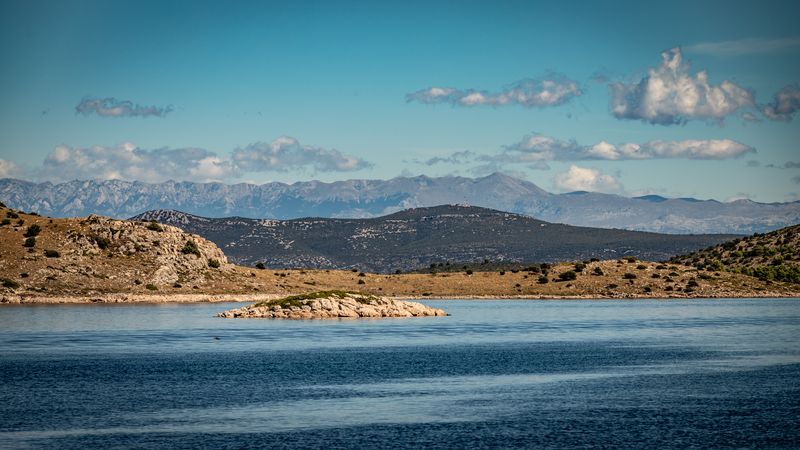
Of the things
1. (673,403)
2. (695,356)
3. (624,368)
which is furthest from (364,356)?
(673,403)

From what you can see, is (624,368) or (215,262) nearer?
(624,368)

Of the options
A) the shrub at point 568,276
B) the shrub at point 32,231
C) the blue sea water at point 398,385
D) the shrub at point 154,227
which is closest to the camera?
the blue sea water at point 398,385

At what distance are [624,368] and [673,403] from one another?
16.7 metres

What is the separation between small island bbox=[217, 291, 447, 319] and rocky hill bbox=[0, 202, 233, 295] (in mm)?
37443

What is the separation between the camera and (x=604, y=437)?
4209 centimetres

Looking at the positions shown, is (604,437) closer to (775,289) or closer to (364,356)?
(364,356)

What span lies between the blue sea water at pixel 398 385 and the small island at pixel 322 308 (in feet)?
40.9

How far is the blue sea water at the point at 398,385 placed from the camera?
140 feet

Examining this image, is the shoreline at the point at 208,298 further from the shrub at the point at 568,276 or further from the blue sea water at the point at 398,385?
the blue sea water at the point at 398,385

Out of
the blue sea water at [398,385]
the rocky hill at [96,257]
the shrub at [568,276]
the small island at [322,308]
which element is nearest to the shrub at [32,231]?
the rocky hill at [96,257]

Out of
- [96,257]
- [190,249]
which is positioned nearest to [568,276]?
[190,249]

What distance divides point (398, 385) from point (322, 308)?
67.5 m

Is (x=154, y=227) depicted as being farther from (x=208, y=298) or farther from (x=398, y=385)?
(x=398, y=385)

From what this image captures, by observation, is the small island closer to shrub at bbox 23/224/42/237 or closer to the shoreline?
the shoreline
